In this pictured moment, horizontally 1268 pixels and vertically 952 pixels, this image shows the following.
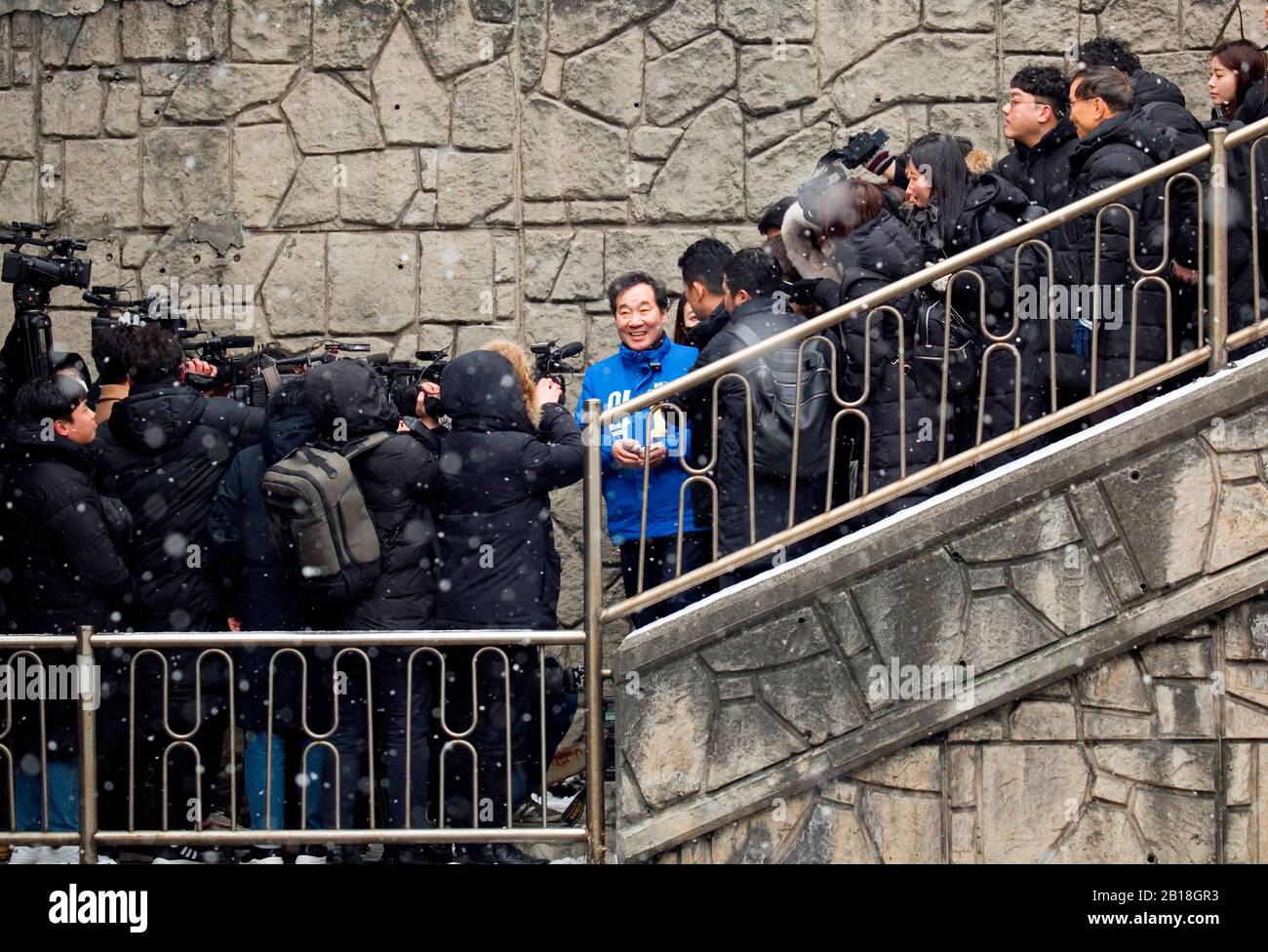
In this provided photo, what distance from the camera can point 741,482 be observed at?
691cm

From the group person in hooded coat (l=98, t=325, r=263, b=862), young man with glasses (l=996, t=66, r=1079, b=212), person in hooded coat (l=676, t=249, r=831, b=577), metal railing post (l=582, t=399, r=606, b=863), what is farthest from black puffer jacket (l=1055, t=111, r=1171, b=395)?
person in hooded coat (l=98, t=325, r=263, b=862)

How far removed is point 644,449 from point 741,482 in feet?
1.42

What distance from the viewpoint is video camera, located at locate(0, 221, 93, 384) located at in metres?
7.65

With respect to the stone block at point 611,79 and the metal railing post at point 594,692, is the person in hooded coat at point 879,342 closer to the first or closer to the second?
the metal railing post at point 594,692

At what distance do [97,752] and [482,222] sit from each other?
154 inches

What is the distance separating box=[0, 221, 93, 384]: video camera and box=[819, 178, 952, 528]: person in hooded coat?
3376mm

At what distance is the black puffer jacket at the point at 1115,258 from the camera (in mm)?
6645

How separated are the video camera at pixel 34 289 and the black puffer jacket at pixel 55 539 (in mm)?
615

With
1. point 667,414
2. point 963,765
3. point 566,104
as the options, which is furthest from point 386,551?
point 566,104

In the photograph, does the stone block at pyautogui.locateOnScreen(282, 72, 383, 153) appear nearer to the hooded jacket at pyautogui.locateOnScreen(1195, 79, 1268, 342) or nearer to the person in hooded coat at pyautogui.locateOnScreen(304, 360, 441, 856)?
the person in hooded coat at pyautogui.locateOnScreen(304, 360, 441, 856)

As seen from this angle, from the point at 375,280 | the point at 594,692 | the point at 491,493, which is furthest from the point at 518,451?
the point at 375,280

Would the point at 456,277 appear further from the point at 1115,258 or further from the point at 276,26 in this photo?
the point at 1115,258
